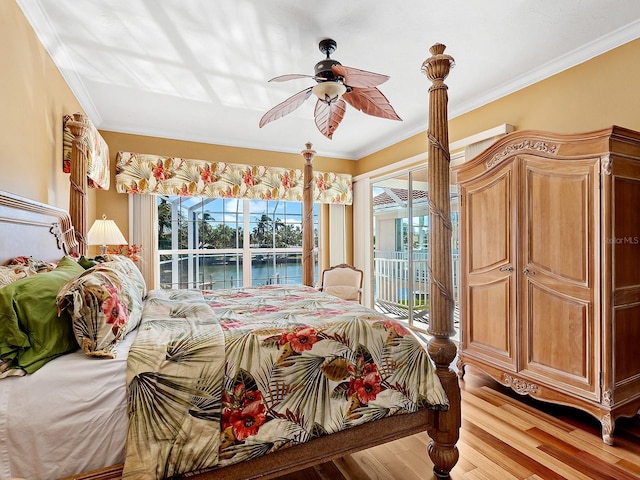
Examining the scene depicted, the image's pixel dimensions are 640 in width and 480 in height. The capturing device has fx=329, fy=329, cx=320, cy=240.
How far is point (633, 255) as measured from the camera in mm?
2039

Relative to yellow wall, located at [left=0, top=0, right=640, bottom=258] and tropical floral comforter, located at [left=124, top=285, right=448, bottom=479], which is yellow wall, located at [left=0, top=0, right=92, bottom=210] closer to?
yellow wall, located at [left=0, top=0, right=640, bottom=258]

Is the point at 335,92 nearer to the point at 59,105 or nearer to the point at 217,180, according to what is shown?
the point at 59,105

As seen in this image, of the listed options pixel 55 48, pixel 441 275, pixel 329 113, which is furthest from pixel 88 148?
pixel 441 275

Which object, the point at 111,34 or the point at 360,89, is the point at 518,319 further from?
the point at 111,34

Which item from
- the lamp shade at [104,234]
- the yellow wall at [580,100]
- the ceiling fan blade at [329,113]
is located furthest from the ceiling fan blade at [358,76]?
the lamp shade at [104,234]

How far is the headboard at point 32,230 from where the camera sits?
1.63 m

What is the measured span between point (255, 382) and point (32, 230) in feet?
5.37

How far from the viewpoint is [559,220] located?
216 centimetres

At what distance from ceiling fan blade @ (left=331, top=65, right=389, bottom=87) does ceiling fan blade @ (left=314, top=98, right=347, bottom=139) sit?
0.88 ft

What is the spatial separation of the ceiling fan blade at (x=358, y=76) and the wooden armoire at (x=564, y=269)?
110 centimetres

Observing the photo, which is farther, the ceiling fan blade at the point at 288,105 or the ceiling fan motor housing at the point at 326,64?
the ceiling fan blade at the point at 288,105

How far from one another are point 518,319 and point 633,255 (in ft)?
2.55

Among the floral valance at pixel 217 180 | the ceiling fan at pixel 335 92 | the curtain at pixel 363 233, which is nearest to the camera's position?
the ceiling fan at pixel 335 92

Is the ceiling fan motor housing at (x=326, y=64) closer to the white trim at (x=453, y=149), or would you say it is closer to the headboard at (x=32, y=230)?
the white trim at (x=453, y=149)
